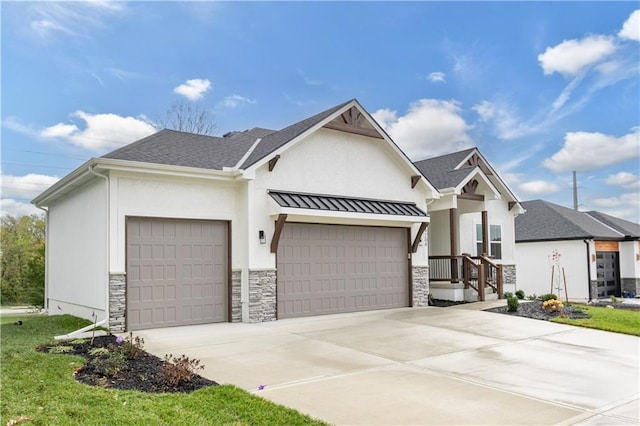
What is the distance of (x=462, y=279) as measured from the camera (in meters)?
16.2

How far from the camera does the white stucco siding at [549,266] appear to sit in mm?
21547

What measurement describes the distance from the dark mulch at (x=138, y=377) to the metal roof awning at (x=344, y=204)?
5.54m

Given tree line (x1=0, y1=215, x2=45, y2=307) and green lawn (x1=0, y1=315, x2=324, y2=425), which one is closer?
green lawn (x1=0, y1=315, x2=324, y2=425)

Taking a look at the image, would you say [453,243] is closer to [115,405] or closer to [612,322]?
[612,322]

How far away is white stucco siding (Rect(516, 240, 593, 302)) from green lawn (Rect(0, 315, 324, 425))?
67.6 ft

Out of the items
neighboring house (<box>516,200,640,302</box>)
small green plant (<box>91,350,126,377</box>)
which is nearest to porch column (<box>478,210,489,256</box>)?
neighboring house (<box>516,200,640,302</box>)

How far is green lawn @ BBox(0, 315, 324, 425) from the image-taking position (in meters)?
4.49

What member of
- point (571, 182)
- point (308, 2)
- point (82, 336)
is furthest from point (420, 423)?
point (571, 182)

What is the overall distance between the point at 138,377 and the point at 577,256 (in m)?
21.3

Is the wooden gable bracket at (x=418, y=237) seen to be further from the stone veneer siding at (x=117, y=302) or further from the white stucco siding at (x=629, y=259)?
the white stucco siding at (x=629, y=259)

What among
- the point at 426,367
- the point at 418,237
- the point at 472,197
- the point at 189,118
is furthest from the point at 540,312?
the point at 189,118

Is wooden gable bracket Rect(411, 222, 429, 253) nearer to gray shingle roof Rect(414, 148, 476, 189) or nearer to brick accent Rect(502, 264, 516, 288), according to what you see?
gray shingle roof Rect(414, 148, 476, 189)

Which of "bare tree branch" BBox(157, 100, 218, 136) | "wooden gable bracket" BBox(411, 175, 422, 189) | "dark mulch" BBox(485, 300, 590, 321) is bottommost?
"dark mulch" BBox(485, 300, 590, 321)

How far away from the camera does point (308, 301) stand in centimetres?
1271
